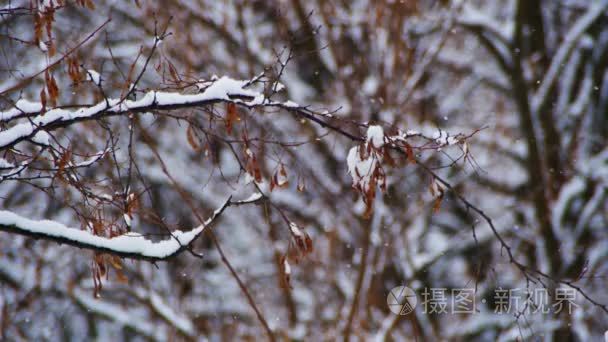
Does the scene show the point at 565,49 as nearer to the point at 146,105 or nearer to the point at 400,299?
the point at 400,299

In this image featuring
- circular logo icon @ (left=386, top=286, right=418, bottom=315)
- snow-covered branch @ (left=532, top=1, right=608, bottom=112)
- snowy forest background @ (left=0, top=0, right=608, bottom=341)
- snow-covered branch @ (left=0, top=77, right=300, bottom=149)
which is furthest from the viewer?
snow-covered branch @ (left=532, top=1, right=608, bottom=112)

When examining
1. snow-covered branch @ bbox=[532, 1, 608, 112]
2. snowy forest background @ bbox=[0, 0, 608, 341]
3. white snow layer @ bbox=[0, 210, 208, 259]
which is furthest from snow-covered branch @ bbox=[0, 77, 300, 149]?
snow-covered branch @ bbox=[532, 1, 608, 112]

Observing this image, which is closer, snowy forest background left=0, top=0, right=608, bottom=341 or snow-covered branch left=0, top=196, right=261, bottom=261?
snow-covered branch left=0, top=196, right=261, bottom=261

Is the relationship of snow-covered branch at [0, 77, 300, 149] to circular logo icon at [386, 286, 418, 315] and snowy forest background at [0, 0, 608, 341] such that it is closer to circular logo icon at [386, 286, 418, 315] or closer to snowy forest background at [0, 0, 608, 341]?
snowy forest background at [0, 0, 608, 341]

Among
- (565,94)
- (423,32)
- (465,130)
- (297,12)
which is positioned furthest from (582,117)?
(297,12)

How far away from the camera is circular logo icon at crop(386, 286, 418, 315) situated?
788 centimetres

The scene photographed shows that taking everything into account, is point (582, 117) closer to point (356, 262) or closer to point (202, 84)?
point (356, 262)

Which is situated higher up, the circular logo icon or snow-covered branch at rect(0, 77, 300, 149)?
the circular logo icon

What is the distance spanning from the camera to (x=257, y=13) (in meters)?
9.55

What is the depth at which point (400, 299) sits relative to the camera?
811 centimetres

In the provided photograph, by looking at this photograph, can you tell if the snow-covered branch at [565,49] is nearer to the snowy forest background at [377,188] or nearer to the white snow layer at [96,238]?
the snowy forest background at [377,188]

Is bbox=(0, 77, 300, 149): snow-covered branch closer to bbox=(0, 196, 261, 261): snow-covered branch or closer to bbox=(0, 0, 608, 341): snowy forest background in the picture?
bbox=(0, 196, 261, 261): snow-covered branch

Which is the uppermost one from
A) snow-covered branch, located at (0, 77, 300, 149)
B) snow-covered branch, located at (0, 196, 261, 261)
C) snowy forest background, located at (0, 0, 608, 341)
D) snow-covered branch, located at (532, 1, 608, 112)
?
snow-covered branch, located at (532, 1, 608, 112)

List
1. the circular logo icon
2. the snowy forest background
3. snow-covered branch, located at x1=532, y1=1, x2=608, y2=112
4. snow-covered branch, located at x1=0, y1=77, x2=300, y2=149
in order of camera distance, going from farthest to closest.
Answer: snow-covered branch, located at x1=532, y1=1, x2=608, y2=112 < the snowy forest background < the circular logo icon < snow-covered branch, located at x1=0, y1=77, x2=300, y2=149
